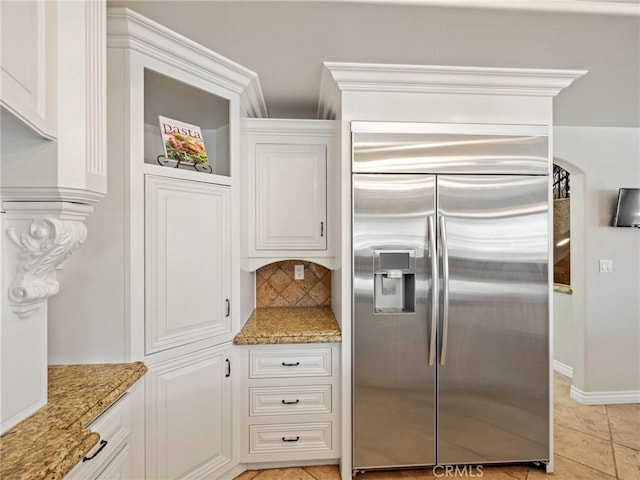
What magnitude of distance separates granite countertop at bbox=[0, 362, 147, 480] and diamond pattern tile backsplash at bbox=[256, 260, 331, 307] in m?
1.26

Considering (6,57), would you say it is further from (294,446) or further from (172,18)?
(294,446)

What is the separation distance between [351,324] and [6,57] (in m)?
1.76

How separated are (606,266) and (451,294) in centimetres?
200

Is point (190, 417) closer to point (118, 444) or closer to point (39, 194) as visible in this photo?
point (118, 444)

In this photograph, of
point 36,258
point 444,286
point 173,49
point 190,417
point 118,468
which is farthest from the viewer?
point 444,286

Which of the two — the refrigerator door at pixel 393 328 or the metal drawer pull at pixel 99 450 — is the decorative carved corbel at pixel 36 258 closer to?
the metal drawer pull at pixel 99 450

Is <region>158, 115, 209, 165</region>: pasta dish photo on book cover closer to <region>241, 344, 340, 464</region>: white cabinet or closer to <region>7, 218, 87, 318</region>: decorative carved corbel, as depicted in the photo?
<region>7, 218, 87, 318</region>: decorative carved corbel

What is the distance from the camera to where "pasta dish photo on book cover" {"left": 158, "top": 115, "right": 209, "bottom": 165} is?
1.71 metres

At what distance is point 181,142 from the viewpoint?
5.79 feet

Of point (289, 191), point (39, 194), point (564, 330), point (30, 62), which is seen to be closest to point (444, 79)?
point (289, 191)

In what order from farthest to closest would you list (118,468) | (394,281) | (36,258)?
(394,281) → (118,468) → (36,258)

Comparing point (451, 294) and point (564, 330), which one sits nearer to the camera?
point (451, 294)

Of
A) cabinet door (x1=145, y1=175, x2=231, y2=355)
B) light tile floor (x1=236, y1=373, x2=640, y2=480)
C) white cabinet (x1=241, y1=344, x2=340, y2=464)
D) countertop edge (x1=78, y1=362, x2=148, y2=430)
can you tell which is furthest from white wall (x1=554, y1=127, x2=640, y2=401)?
countertop edge (x1=78, y1=362, x2=148, y2=430)

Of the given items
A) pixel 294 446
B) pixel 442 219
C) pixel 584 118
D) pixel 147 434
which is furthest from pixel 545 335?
pixel 147 434
